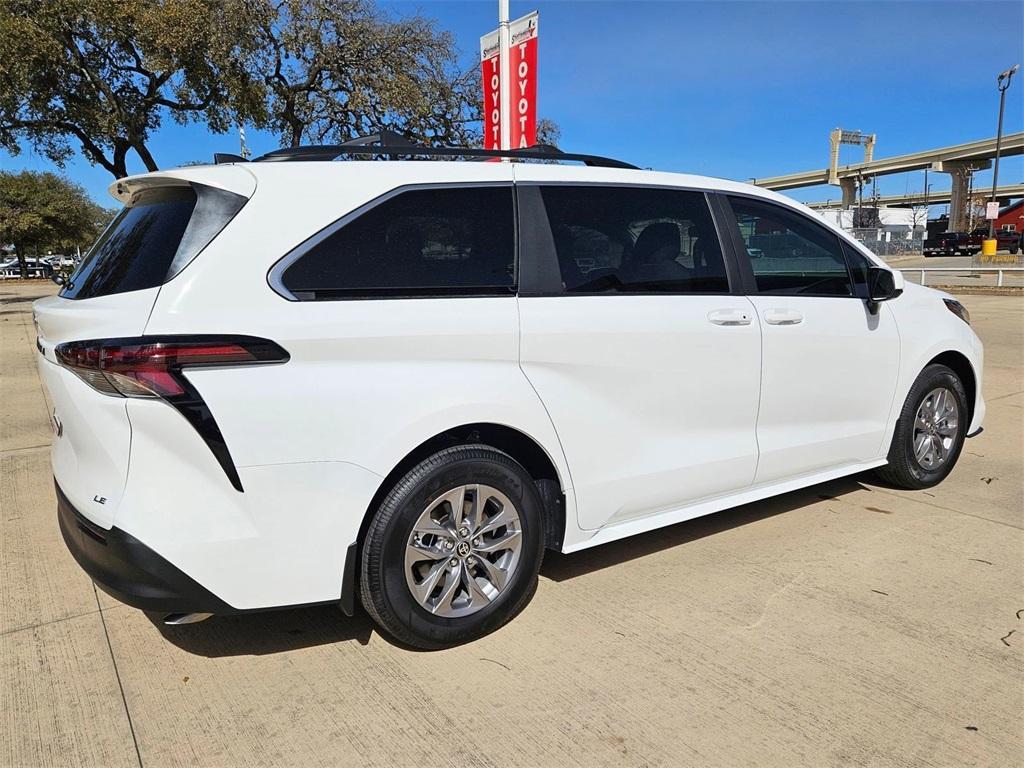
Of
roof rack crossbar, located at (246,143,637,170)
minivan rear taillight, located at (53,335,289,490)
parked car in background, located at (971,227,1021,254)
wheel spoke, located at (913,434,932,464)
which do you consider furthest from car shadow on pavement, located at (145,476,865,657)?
Result: parked car in background, located at (971,227,1021,254)

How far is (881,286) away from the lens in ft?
13.4

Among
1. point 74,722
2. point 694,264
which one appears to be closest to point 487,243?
point 694,264

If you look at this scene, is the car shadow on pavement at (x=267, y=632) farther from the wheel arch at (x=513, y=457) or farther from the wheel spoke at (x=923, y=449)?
the wheel spoke at (x=923, y=449)

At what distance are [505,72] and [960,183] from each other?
79102 millimetres

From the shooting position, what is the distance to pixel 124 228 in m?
2.89

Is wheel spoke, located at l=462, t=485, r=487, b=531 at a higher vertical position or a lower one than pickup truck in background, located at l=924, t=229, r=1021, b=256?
lower

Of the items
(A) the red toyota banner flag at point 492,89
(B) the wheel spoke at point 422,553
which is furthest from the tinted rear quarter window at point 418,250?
(A) the red toyota banner flag at point 492,89

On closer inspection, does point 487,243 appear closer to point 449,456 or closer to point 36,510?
point 449,456

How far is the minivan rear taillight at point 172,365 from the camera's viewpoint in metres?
2.31

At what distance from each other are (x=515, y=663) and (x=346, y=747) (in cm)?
71

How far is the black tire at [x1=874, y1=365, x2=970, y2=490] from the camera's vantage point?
4.42 metres

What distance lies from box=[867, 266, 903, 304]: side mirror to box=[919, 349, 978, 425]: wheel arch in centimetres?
77

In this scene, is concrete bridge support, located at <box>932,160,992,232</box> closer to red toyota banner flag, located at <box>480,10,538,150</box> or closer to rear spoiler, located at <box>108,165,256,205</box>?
red toyota banner flag, located at <box>480,10,538,150</box>

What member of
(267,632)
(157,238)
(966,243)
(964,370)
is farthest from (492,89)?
(966,243)
